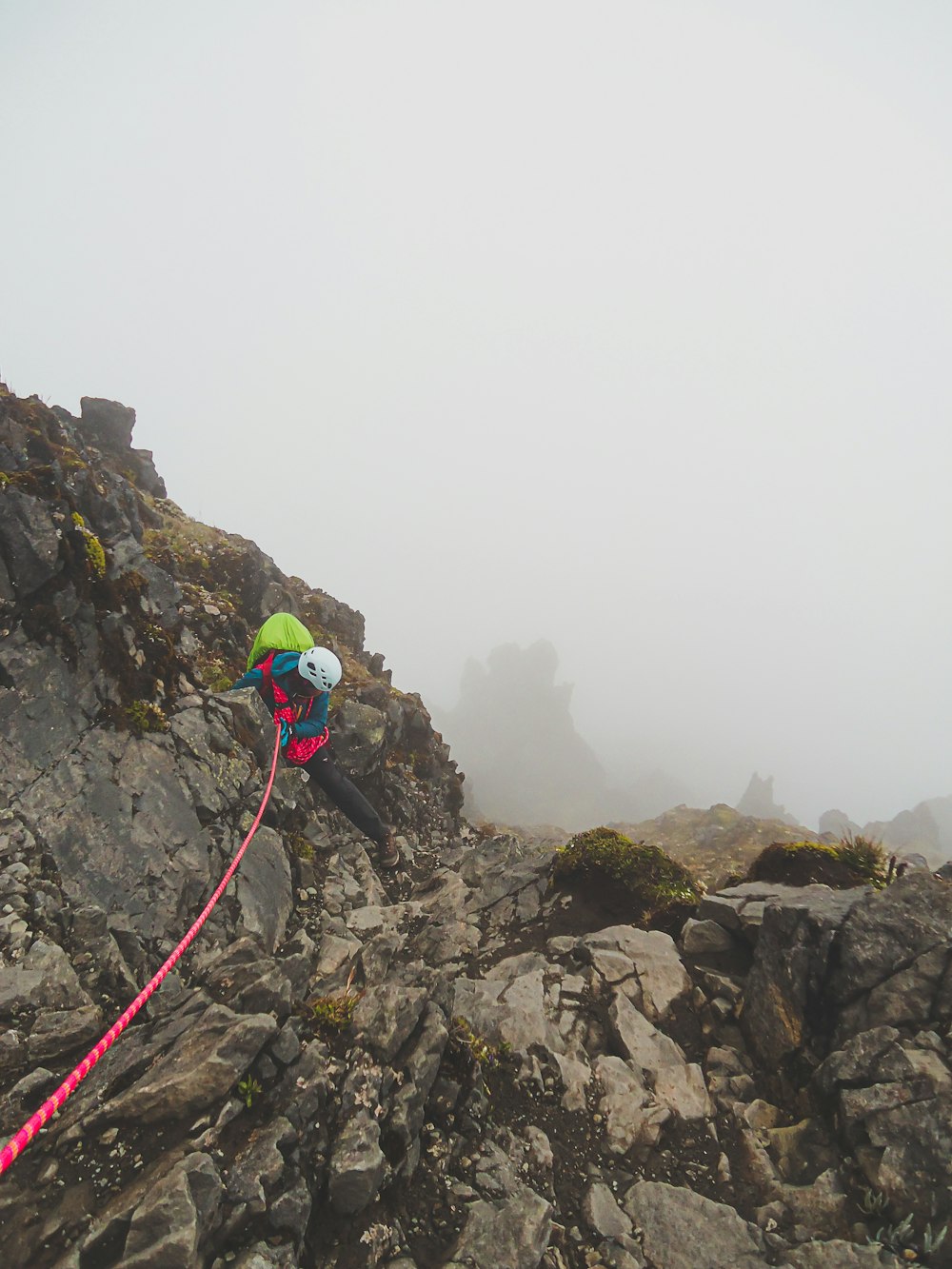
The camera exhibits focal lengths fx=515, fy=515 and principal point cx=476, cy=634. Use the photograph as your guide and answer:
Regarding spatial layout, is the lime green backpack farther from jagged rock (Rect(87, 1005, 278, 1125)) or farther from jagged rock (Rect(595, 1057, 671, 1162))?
jagged rock (Rect(595, 1057, 671, 1162))

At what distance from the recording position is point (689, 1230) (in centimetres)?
601

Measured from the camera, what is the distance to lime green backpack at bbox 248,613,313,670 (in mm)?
14578

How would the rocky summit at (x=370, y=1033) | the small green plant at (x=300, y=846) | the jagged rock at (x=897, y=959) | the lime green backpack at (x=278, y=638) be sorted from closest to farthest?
the rocky summit at (x=370, y=1033)
the jagged rock at (x=897, y=959)
the small green plant at (x=300, y=846)
the lime green backpack at (x=278, y=638)

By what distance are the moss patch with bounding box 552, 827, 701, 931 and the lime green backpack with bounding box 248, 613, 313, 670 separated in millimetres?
9221

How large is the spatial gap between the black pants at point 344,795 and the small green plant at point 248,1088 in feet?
29.8

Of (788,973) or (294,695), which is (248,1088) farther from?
(294,695)

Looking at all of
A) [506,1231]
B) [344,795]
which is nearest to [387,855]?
[344,795]

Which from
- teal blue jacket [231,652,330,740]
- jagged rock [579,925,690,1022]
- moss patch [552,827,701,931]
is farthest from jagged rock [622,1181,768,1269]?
teal blue jacket [231,652,330,740]

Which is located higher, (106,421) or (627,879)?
(106,421)

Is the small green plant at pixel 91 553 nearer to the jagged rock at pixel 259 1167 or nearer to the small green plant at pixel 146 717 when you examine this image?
the small green plant at pixel 146 717

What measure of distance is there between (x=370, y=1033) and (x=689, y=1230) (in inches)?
170

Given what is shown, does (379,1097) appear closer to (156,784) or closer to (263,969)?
(263,969)

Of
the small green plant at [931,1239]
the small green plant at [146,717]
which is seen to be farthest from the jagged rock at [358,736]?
the small green plant at [931,1239]

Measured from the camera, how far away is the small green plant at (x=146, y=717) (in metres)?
11.1
